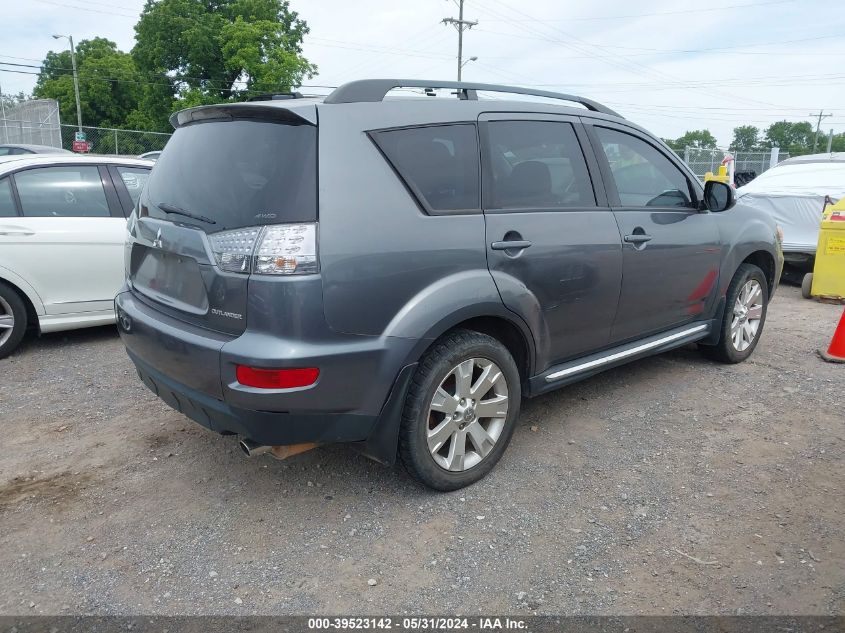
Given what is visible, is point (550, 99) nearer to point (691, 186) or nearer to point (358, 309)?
point (691, 186)

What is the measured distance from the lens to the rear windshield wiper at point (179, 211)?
2686 millimetres

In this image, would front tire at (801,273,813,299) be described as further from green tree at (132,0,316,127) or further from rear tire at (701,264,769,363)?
green tree at (132,0,316,127)

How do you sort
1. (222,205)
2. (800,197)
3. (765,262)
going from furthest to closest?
(800,197) → (765,262) → (222,205)

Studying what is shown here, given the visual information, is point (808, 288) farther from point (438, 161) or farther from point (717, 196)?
point (438, 161)

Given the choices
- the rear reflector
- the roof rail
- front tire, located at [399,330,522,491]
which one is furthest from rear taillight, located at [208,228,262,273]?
front tire, located at [399,330,522,491]

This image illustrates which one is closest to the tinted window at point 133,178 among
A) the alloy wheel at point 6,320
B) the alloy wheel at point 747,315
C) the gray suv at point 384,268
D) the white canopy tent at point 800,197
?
the alloy wheel at point 6,320

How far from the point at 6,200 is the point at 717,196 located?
17.3 feet

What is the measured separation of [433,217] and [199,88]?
4595cm

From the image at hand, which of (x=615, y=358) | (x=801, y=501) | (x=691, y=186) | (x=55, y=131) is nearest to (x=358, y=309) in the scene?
(x=615, y=358)

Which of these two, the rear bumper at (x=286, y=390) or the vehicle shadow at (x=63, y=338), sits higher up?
the rear bumper at (x=286, y=390)

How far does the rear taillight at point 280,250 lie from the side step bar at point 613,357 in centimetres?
149

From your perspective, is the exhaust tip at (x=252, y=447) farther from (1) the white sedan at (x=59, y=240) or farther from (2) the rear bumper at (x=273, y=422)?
(1) the white sedan at (x=59, y=240)

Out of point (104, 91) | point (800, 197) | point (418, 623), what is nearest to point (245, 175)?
point (418, 623)

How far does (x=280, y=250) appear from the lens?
2.44 m
